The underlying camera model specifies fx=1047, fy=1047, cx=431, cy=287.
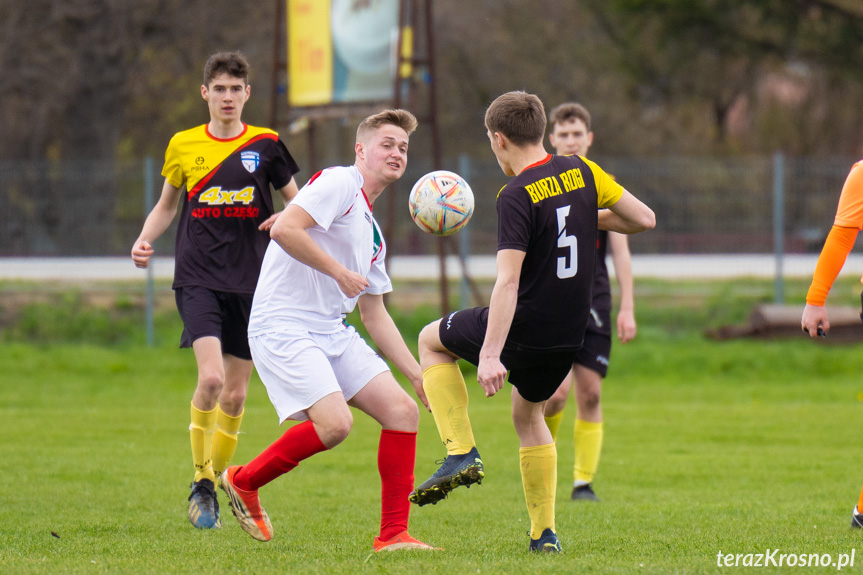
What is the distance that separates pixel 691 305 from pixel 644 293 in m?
0.71

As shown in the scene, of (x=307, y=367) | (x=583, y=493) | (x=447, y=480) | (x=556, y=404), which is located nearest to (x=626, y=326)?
(x=556, y=404)

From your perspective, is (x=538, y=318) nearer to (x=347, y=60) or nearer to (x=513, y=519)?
(x=513, y=519)

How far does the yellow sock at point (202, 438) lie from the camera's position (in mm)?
6211

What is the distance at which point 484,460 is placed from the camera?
880 cm

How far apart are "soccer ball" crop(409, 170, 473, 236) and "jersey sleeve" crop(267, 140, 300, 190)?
4.62 feet

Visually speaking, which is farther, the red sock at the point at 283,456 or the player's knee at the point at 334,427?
the red sock at the point at 283,456

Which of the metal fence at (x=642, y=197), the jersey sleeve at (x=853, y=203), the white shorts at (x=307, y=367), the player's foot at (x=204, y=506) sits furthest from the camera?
the metal fence at (x=642, y=197)

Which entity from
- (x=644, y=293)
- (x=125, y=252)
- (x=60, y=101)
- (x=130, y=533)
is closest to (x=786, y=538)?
(x=130, y=533)

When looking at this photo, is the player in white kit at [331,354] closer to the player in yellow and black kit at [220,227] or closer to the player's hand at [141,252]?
the player in yellow and black kit at [220,227]

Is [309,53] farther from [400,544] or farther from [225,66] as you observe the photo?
[400,544]

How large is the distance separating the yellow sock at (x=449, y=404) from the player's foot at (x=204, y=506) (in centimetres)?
177

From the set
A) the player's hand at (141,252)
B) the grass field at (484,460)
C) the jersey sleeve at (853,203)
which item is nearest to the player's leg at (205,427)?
the grass field at (484,460)

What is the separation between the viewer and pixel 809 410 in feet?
38.4

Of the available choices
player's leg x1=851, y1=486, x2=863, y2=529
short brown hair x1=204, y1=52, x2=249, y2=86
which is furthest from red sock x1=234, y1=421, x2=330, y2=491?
player's leg x1=851, y1=486, x2=863, y2=529
